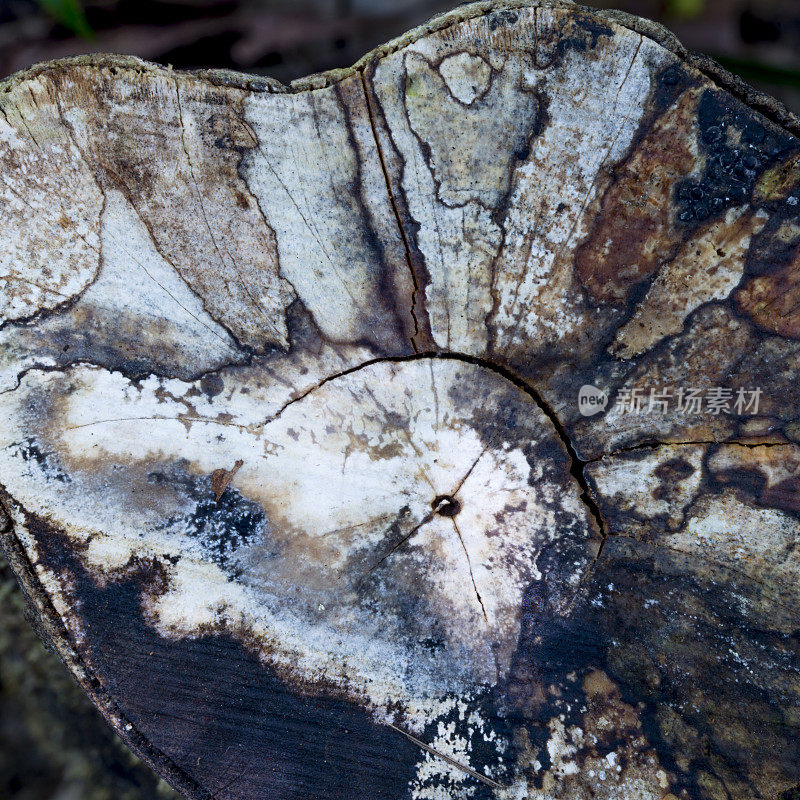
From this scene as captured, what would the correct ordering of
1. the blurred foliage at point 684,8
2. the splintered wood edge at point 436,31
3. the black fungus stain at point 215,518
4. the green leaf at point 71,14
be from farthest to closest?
1. the blurred foliage at point 684,8
2. the green leaf at point 71,14
3. the black fungus stain at point 215,518
4. the splintered wood edge at point 436,31

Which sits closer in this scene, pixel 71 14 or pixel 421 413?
pixel 421 413

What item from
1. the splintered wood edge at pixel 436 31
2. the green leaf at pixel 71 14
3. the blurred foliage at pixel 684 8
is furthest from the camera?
the blurred foliage at pixel 684 8

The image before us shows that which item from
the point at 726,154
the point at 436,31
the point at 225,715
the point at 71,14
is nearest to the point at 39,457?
the point at 225,715

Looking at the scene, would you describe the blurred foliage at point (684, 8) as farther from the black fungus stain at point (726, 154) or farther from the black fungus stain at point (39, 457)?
the black fungus stain at point (39, 457)

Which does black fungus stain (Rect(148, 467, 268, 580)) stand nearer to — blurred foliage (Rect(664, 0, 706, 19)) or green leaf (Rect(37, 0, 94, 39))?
green leaf (Rect(37, 0, 94, 39))

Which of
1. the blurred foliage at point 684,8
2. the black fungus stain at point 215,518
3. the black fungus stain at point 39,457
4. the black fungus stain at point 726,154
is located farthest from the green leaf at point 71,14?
the blurred foliage at point 684,8

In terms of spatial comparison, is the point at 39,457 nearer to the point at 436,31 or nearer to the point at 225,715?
the point at 225,715
